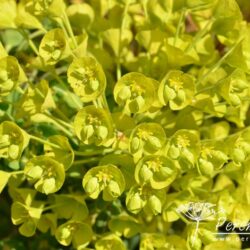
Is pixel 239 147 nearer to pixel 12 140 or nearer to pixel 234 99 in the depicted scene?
pixel 234 99

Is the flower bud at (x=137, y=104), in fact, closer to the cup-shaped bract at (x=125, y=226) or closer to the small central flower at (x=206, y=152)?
the small central flower at (x=206, y=152)

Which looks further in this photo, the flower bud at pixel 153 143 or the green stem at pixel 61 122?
the green stem at pixel 61 122

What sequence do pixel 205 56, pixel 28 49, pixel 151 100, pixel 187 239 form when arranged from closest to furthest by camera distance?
pixel 151 100
pixel 187 239
pixel 205 56
pixel 28 49

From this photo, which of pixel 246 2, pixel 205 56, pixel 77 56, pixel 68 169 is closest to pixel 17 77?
pixel 77 56

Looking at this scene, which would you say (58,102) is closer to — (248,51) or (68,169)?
(68,169)

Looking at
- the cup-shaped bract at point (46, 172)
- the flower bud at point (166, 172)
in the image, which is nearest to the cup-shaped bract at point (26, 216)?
the cup-shaped bract at point (46, 172)

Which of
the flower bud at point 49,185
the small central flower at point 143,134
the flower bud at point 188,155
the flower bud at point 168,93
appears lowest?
the flower bud at point 49,185
